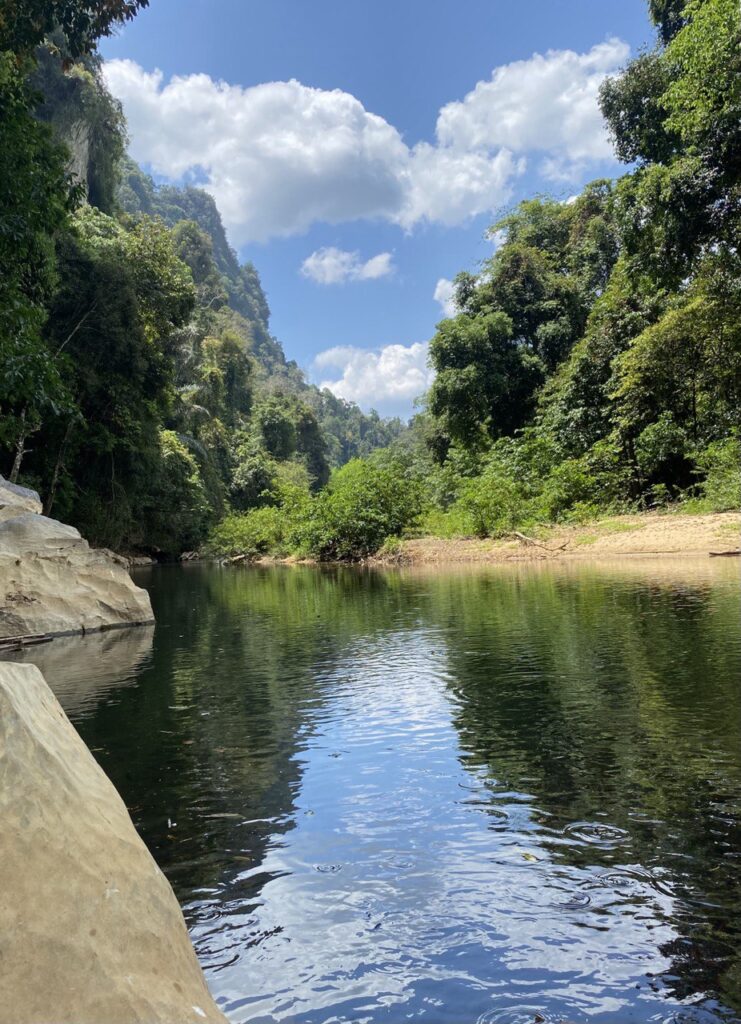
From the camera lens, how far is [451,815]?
172 inches

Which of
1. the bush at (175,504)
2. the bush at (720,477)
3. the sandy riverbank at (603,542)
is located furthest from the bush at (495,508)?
the bush at (175,504)

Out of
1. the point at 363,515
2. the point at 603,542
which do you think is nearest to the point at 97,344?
the point at 363,515

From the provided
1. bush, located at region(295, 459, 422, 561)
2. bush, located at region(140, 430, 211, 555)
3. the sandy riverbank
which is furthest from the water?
bush, located at region(140, 430, 211, 555)

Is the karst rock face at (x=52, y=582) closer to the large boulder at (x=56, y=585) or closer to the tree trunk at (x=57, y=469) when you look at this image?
the large boulder at (x=56, y=585)

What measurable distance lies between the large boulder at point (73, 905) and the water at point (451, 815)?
0.72 meters

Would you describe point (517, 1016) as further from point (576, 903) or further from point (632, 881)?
point (632, 881)

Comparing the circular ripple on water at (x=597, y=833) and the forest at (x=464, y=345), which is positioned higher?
the forest at (x=464, y=345)

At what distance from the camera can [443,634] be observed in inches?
430

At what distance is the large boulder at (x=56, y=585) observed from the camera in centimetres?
1223

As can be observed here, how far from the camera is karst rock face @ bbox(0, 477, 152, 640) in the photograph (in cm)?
1224

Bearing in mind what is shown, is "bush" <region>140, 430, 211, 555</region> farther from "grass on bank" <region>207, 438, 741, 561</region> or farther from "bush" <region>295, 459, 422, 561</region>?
"bush" <region>295, 459, 422, 561</region>

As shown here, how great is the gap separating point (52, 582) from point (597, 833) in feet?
36.8

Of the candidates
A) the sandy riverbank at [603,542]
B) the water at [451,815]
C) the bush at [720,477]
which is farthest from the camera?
the bush at [720,477]

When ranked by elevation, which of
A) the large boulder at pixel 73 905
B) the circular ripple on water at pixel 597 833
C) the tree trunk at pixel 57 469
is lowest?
the circular ripple on water at pixel 597 833
